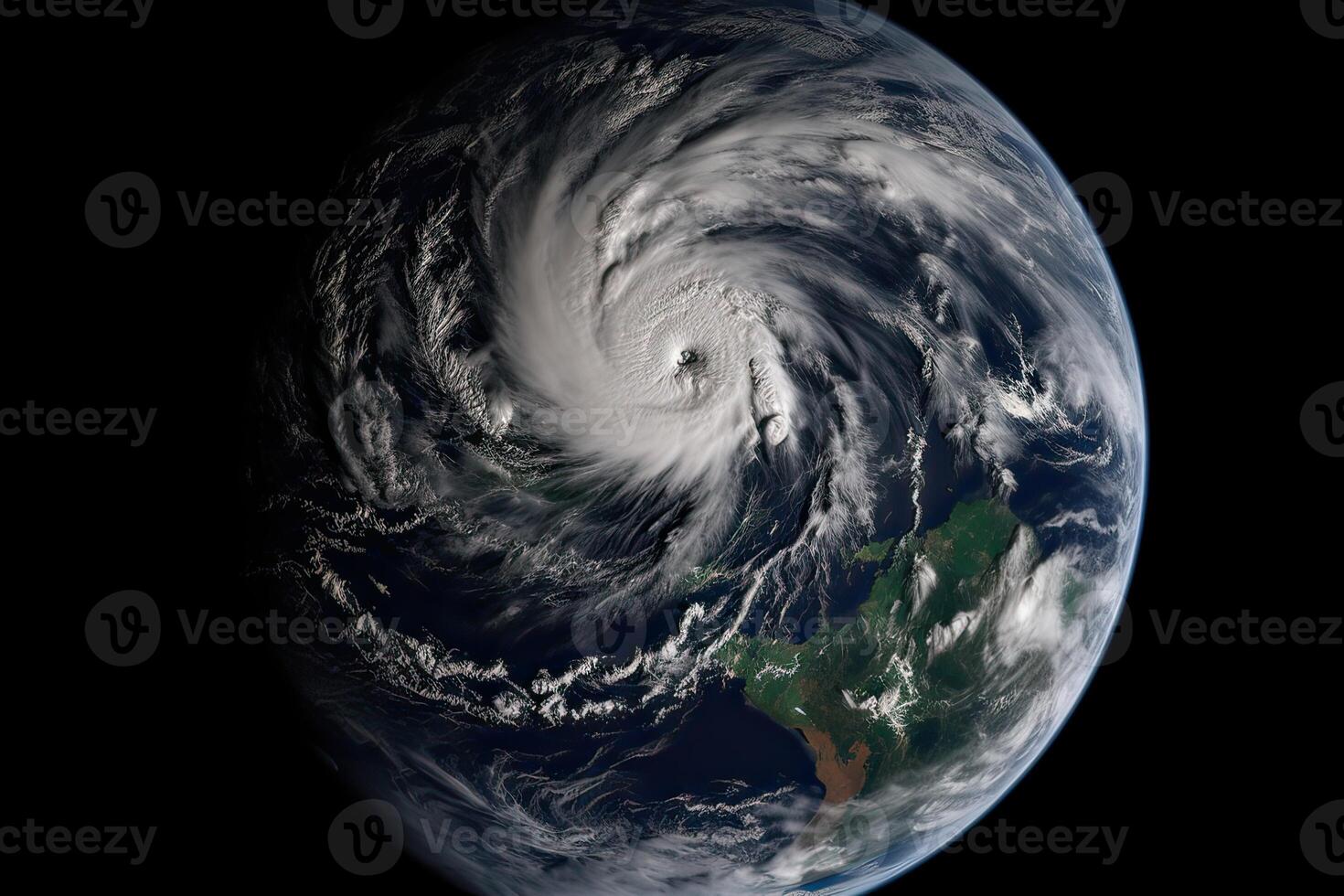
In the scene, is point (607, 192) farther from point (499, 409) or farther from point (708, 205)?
point (499, 409)

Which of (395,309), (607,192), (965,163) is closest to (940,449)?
(965,163)

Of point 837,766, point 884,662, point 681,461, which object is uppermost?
point 681,461

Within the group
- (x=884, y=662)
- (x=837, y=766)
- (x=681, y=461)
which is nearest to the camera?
(x=681, y=461)

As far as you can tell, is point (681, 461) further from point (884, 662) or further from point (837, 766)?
point (837, 766)

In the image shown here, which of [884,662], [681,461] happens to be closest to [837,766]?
[884,662]

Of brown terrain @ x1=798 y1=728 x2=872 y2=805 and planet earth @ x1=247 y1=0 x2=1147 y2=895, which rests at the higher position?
planet earth @ x1=247 y1=0 x2=1147 y2=895

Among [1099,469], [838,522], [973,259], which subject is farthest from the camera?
[1099,469]

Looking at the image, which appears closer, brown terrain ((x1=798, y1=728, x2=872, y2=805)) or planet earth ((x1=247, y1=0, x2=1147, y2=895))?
planet earth ((x1=247, y1=0, x2=1147, y2=895))

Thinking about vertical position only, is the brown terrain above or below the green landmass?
below
